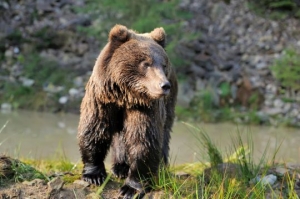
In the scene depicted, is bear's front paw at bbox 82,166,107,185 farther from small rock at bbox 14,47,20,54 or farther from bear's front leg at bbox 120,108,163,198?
small rock at bbox 14,47,20,54

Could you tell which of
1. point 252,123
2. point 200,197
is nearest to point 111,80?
point 200,197

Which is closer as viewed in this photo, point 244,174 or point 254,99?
point 244,174

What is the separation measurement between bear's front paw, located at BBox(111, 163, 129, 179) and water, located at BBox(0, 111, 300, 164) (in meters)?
2.39

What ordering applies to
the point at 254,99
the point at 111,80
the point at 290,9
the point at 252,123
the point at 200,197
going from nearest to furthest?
the point at 111,80 → the point at 200,197 → the point at 252,123 → the point at 254,99 → the point at 290,9

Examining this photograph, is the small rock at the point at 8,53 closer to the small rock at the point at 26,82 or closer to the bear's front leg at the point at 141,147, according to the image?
the small rock at the point at 26,82

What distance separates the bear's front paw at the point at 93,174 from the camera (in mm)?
3826

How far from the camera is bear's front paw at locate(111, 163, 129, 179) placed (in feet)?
13.6

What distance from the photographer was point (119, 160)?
13.6ft

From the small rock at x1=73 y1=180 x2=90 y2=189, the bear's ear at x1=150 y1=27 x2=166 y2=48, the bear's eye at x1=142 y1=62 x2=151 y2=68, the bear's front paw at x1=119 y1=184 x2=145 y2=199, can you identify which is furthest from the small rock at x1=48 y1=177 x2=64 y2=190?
the bear's ear at x1=150 y1=27 x2=166 y2=48

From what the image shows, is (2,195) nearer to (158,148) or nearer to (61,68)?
(158,148)

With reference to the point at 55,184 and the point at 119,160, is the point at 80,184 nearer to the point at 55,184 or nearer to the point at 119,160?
the point at 55,184

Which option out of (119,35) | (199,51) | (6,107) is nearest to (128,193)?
(119,35)

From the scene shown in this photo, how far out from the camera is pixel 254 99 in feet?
41.2

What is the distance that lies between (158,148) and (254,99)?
9.29 meters
